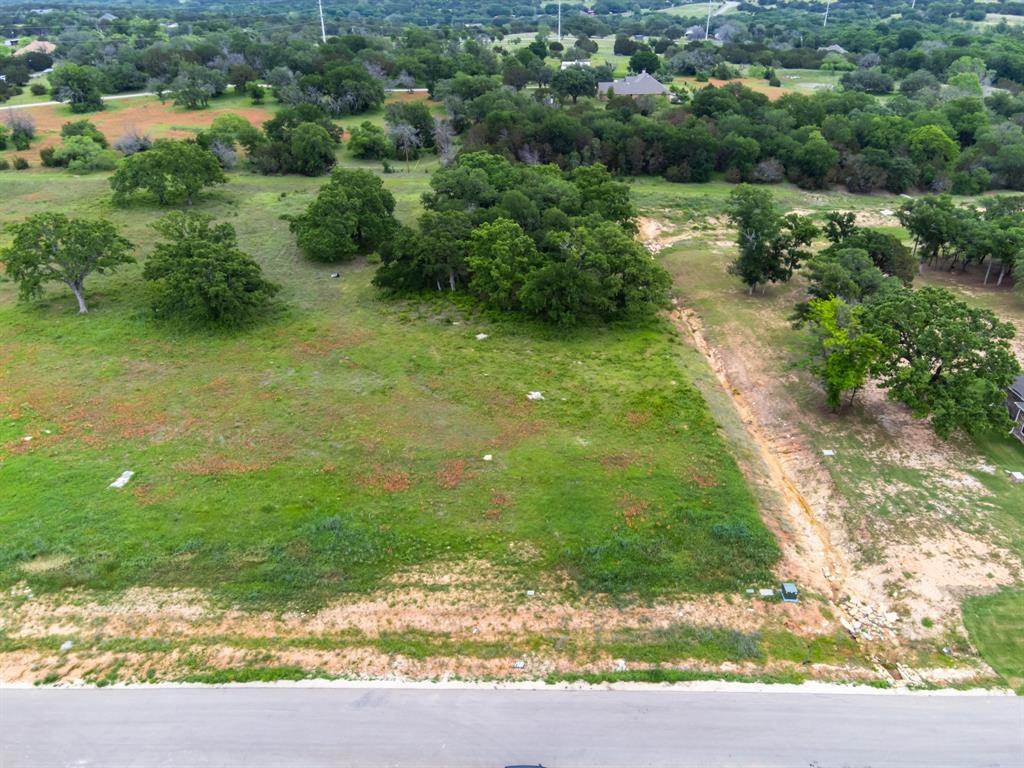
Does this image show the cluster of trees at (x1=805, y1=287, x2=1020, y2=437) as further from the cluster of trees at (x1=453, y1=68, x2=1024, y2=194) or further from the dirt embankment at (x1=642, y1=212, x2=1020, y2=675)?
the cluster of trees at (x1=453, y1=68, x2=1024, y2=194)

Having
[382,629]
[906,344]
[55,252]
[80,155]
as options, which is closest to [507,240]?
[906,344]

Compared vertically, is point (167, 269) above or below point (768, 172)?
below

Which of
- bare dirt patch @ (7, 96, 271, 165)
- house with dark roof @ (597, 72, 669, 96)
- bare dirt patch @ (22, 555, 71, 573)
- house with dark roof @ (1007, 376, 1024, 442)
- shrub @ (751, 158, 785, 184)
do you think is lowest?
bare dirt patch @ (22, 555, 71, 573)

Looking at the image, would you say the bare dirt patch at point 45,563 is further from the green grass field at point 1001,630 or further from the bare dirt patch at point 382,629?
the green grass field at point 1001,630

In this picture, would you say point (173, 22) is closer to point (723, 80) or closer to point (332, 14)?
point (332, 14)

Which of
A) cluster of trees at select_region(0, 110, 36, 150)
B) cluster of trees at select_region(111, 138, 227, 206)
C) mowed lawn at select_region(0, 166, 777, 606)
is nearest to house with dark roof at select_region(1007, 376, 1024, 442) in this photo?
mowed lawn at select_region(0, 166, 777, 606)

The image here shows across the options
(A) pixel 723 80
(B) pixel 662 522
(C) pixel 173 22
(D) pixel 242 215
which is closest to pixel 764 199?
(B) pixel 662 522

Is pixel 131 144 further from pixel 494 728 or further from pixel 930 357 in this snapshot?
pixel 930 357
